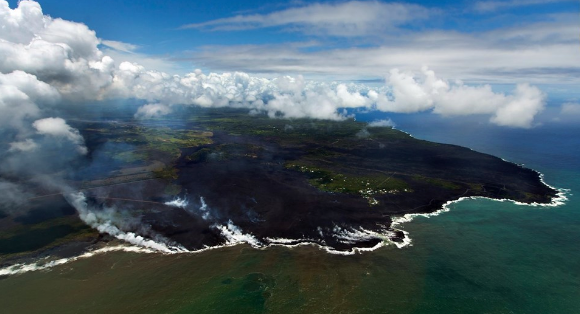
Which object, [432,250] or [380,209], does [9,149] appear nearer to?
[380,209]

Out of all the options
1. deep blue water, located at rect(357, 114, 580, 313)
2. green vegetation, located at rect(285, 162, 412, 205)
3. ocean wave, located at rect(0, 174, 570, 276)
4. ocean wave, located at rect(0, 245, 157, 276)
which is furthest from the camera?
green vegetation, located at rect(285, 162, 412, 205)

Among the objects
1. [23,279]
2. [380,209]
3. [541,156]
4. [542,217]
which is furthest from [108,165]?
[541,156]

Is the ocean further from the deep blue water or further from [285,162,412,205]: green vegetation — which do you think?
[285,162,412,205]: green vegetation

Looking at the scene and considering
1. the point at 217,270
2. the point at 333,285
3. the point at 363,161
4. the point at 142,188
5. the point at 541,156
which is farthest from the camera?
the point at 541,156

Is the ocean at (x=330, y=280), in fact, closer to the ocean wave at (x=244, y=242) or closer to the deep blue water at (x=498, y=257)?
the deep blue water at (x=498, y=257)

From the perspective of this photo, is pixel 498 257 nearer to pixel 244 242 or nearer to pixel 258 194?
pixel 244 242

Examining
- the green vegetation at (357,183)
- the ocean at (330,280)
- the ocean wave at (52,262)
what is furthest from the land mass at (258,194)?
the ocean at (330,280)

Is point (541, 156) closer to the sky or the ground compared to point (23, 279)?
closer to the sky

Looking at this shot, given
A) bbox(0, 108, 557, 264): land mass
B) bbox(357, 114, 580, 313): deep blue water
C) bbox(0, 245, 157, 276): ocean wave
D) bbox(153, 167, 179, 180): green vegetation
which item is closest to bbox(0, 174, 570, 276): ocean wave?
bbox(0, 245, 157, 276): ocean wave

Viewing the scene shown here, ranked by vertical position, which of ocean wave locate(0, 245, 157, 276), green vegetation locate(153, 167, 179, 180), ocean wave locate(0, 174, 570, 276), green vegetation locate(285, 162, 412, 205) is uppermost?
green vegetation locate(285, 162, 412, 205)
